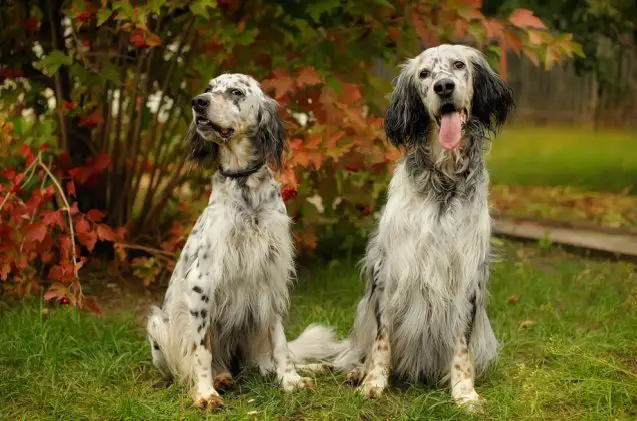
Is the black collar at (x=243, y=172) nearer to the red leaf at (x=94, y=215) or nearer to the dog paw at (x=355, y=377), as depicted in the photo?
the dog paw at (x=355, y=377)

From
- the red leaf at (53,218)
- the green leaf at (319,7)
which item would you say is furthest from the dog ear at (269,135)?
the red leaf at (53,218)

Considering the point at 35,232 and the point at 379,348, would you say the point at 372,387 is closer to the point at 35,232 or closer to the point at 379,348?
the point at 379,348

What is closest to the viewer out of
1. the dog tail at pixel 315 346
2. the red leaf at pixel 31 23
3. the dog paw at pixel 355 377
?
the dog paw at pixel 355 377

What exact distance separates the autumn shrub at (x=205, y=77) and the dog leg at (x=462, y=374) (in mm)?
1222

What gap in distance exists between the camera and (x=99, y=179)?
5.64 metres

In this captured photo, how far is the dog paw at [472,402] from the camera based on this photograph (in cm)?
360

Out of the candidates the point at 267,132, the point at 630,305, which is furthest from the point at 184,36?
the point at 630,305

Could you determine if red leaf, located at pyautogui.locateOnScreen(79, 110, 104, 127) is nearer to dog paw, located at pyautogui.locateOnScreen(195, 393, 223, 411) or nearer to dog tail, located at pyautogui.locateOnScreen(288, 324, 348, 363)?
dog tail, located at pyautogui.locateOnScreen(288, 324, 348, 363)

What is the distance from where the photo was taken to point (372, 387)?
3.76 metres

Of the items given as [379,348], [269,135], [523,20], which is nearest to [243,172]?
[269,135]

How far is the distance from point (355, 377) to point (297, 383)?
281mm

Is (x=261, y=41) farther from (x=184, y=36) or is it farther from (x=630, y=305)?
(x=630, y=305)

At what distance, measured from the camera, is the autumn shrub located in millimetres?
4504

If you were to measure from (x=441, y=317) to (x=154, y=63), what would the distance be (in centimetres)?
263
